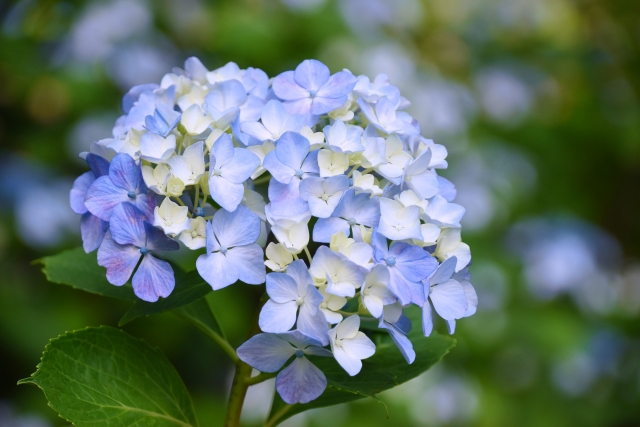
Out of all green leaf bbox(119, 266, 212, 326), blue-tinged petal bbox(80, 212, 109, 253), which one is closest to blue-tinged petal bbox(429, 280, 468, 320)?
green leaf bbox(119, 266, 212, 326)

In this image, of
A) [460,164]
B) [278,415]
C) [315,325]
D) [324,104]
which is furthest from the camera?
[460,164]

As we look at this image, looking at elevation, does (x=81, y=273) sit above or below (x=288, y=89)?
below

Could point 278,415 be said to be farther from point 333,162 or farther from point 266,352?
point 333,162

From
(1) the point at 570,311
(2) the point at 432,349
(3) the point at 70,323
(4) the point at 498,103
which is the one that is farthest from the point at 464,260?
(4) the point at 498,103

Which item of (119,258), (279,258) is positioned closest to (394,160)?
(279,258)

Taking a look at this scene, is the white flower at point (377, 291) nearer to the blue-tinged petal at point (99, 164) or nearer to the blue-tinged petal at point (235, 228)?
the blue-tinged petal at point (235, 228)

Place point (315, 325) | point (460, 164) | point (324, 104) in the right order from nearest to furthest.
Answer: point (315, 325) → point (324, 104) → point (460, 164)

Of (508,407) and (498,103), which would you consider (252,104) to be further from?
(498,103)
